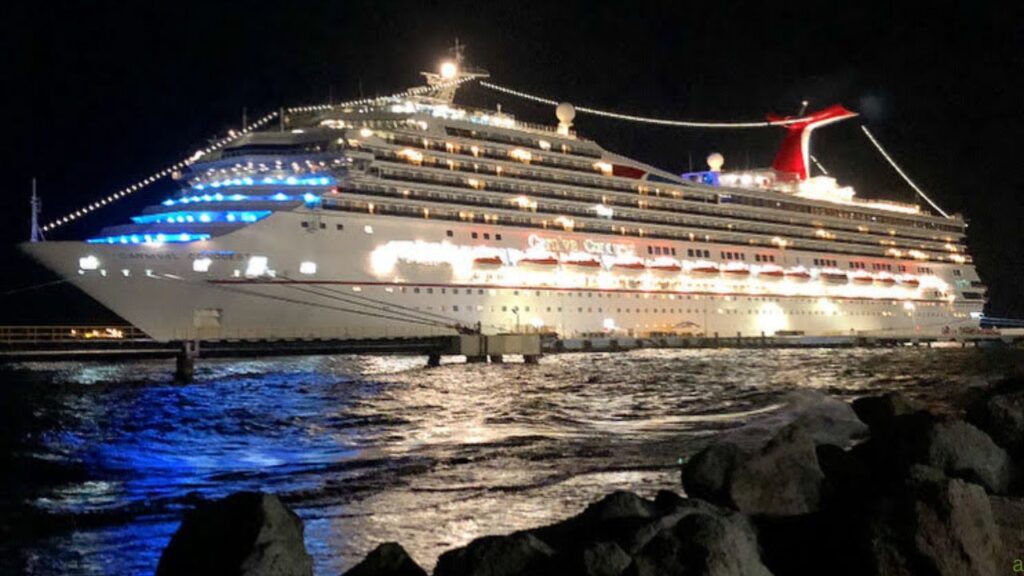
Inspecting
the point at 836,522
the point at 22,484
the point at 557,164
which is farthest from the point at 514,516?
the point at 557,164

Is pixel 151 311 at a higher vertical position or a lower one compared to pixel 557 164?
lower

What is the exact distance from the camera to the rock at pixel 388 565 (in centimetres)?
652

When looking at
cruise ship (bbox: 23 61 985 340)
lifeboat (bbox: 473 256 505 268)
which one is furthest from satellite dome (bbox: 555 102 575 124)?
lifeboat (bbox: 473 256 505 268)

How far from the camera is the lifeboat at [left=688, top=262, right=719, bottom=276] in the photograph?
6169 cm

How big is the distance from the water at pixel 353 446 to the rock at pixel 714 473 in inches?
83.0

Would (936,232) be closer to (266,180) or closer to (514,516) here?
(266,180)

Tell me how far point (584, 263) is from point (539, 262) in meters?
3.54

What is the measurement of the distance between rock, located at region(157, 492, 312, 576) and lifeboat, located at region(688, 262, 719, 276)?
5580 cm

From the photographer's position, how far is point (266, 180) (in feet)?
151

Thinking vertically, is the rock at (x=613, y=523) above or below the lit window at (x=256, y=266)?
below

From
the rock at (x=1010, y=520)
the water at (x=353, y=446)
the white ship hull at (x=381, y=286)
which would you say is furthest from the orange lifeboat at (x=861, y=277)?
the rock at (x=1010, y=520)

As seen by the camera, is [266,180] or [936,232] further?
[936,232]

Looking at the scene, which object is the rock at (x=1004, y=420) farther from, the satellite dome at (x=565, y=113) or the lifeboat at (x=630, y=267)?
the satellite dome at (x=565, y=113)

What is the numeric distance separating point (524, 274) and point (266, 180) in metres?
14.2
